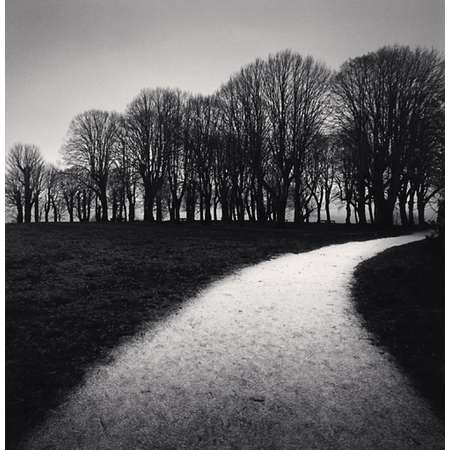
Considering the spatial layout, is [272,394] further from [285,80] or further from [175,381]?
[285,80]

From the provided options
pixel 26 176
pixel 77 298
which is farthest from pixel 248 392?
pixel 26 176

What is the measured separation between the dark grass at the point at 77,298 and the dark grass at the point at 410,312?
3.96 meters

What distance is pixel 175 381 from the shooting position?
11.2ft

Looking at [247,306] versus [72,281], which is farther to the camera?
[72,281]

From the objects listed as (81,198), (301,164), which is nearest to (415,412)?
(301,164)

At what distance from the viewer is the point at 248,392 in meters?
3.20

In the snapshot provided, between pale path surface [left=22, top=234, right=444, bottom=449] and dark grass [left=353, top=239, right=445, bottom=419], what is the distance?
24 centimetres

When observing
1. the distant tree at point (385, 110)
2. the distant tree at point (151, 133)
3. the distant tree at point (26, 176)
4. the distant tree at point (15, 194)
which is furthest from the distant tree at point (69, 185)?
the distant tree at point (385, 110)

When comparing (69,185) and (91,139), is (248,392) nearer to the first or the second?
(91,139)

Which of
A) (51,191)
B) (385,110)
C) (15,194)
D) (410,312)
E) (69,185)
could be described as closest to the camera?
(410,312)

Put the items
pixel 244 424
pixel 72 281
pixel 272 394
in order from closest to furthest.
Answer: pixel 244 424
pixel 272 394
pixel 72 281

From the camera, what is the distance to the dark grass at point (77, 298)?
3.31 metres

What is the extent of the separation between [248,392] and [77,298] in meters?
4.74

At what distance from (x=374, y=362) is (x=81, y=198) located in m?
47.2
